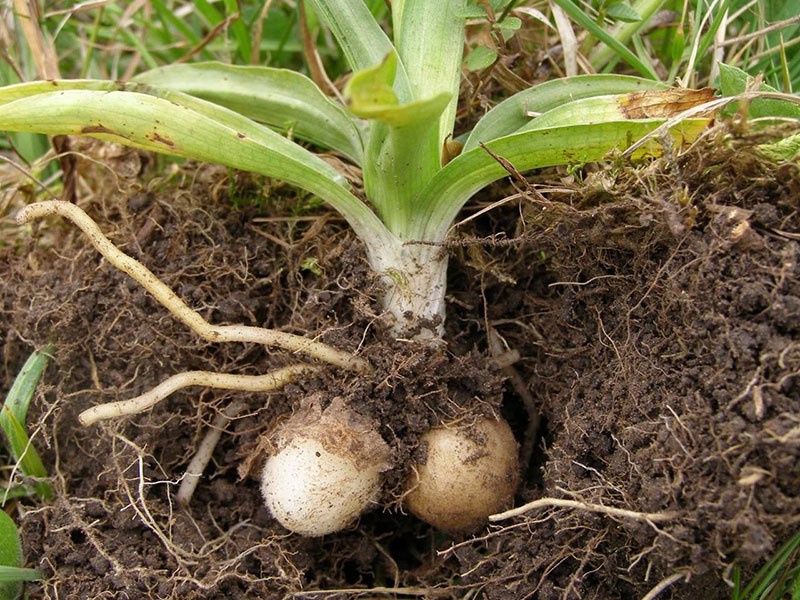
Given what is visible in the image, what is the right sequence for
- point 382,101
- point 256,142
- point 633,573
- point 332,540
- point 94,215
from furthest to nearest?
point 94,215 → point 332,540 → point 256,142 → point 633,573 → point 382,101

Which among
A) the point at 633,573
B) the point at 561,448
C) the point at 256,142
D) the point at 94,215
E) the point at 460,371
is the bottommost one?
the point at 633,573

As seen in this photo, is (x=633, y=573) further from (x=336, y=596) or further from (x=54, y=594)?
(x=54, y=594)

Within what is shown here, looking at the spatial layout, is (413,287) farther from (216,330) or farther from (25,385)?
(25,385)

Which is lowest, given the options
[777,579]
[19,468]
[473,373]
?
[777,579]

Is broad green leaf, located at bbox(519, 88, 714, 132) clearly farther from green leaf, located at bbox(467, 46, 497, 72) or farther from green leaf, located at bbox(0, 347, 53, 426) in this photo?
green leaf, located at bbox(0, 347, 53, 426)

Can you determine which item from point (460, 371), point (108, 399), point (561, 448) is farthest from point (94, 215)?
point (561, 448)

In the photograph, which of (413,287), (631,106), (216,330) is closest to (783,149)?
(631,106)
